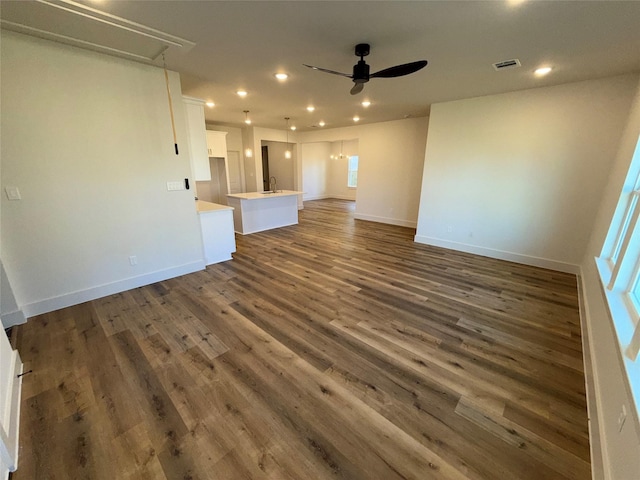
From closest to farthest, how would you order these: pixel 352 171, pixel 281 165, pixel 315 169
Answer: pixel 281 165, pixel 352 171, pixel 315 169

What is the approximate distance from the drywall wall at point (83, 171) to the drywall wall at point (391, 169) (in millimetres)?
4973

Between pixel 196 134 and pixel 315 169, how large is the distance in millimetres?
8268

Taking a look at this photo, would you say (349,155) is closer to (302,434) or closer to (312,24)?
(312,24)

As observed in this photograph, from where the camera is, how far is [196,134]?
3625mm

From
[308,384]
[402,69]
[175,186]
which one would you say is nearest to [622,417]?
[308,384]

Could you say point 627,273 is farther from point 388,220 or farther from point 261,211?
point 261,211

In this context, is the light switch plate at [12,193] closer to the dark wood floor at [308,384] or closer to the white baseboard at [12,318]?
the white baseboard at [12,318]

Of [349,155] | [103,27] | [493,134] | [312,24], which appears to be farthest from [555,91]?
[349,155]

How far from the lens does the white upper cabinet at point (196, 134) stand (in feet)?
11.5

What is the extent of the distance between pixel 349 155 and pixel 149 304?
1015 centimetres

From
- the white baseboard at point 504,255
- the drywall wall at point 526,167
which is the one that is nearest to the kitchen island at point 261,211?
the white baseboard at point 504,255

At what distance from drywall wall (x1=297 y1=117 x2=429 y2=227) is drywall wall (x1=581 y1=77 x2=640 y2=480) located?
3525 millimetres

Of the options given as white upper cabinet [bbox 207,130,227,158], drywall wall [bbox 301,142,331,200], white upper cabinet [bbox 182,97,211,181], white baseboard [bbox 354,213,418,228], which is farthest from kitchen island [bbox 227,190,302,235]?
drywall wall [bbox 301,142,331,200]

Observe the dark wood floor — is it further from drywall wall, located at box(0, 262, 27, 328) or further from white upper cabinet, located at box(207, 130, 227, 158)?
white upper cabinet, located at box(207, 130, 227, 158)
